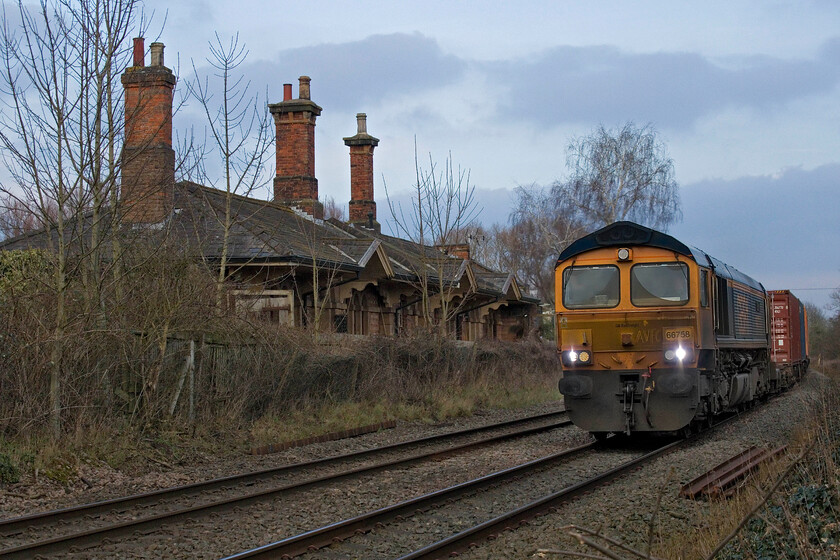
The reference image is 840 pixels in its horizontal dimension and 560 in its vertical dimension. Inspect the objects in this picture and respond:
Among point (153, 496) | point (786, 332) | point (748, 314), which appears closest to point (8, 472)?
point (153, 496)

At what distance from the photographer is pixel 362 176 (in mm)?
34344

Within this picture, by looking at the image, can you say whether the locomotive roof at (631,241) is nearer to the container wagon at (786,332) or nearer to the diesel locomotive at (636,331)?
the diesel locomotive at (636,331)

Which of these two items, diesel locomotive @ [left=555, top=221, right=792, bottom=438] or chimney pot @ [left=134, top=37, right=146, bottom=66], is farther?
chimney pot @ [left=134, top=37, right=146, bottom=66]

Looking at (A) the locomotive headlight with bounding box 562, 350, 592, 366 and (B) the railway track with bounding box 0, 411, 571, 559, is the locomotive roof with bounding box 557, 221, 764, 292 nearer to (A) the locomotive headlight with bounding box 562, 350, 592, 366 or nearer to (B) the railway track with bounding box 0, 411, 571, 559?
(A) the locomotive headlight with bounding box 562, 350, 592, 366

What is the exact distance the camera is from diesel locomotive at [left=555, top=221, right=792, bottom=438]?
13.1m

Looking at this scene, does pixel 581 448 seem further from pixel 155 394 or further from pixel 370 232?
pixel 370 232

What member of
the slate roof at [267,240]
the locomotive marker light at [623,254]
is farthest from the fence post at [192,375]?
the locomotive marker light at [623,254]

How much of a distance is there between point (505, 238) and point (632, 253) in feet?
214

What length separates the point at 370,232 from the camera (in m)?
32.5

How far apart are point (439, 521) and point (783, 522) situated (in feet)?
10.5

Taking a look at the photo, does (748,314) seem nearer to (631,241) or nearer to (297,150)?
(631,241)

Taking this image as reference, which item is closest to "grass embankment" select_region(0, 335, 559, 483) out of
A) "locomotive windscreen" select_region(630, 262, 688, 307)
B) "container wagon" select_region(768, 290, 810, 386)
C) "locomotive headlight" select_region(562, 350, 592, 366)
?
"locomotive headlight" select_region(562, 350, 592, 366)

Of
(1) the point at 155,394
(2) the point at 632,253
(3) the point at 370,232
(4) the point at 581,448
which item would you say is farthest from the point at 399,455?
(3) the point at 370,232

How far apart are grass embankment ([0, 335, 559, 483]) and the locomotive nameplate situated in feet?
19.3
